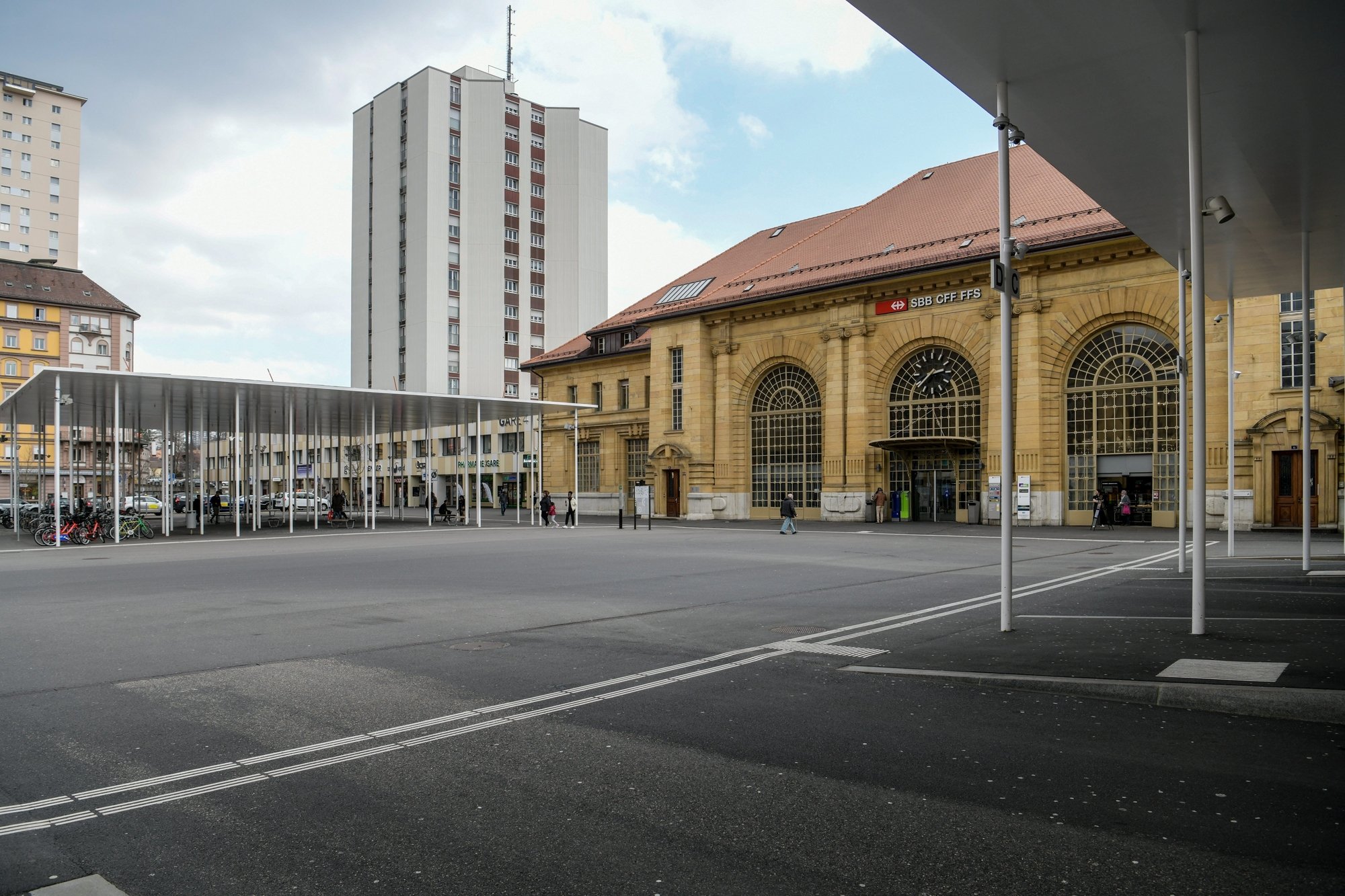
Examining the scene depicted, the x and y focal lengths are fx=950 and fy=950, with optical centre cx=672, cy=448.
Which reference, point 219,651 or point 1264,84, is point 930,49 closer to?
point 1264,84

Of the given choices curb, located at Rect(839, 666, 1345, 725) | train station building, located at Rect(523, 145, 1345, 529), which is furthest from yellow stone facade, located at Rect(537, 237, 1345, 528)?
curb, located at Rect(839, 666, 1345, 725)

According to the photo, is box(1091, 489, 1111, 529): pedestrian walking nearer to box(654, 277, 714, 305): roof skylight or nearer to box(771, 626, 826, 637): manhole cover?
box(654, 277, 714, 305): roof skylight

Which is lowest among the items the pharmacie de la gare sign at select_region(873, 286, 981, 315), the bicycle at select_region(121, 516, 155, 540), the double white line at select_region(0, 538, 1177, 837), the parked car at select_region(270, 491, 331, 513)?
the parked car at select_region(270, 491, 331, 513)

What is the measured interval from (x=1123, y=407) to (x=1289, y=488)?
21.9 feet

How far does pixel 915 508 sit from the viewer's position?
44000 millimetres

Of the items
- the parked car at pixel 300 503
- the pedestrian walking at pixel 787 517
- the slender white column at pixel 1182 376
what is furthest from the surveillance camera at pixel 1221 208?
the parked car at pixel 300 503

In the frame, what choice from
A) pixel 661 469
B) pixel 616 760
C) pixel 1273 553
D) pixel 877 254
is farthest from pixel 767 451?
pixel 616 760

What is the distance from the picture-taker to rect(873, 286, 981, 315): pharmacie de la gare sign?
135 ft

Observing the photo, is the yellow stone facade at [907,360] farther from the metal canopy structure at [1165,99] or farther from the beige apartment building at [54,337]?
the beige apartment building at [54,337]

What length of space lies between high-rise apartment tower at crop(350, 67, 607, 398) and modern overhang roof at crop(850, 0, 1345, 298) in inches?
2964

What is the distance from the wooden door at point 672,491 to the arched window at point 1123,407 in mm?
20684

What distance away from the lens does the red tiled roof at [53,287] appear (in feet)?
299

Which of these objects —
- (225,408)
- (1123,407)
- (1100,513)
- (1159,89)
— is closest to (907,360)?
(1123,407)

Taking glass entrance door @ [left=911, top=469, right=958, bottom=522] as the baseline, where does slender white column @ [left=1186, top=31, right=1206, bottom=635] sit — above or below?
above
